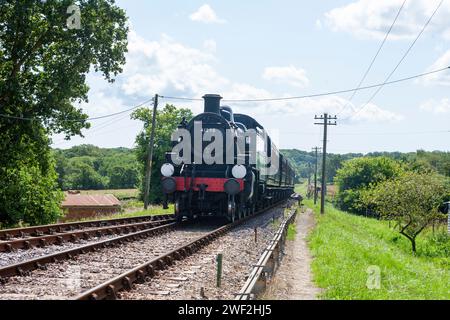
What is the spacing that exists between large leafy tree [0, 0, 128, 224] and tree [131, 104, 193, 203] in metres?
27.3

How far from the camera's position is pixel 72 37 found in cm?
2425

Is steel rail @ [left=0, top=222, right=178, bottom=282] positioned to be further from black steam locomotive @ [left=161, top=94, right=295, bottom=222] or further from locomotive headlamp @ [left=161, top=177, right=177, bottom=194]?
black steam locomotive @ [left=161, top=94, right=295, bottom=222]

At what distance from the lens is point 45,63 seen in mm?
24719

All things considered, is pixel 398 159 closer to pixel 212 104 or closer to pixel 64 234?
pixel 212 104

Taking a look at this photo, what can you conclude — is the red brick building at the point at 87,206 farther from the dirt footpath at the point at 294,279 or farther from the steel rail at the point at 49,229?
the dirt footpath at the point at 294,279

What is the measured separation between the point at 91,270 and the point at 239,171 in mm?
9327

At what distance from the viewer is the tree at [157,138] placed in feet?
Result: 178

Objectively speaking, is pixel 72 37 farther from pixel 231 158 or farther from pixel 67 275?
pixel 67 275

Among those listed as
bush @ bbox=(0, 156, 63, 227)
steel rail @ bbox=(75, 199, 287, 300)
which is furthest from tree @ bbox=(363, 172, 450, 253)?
bush @ bbox=(0, 156, 63, 227)

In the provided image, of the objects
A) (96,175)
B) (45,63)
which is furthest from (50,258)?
(96,175)

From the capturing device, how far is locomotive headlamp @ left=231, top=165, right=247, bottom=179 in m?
18.0

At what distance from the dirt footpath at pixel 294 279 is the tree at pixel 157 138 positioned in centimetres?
3949

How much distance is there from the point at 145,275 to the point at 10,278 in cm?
207
